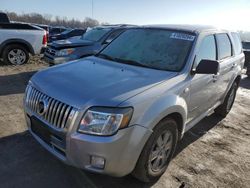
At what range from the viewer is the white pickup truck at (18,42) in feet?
32.8

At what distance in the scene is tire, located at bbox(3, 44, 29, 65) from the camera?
10.1 m

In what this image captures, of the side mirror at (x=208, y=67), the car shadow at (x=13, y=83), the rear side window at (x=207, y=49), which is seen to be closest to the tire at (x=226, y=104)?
the rear side window at (x=207, y=49)

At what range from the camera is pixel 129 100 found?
9.28ft

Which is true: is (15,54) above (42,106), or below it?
below

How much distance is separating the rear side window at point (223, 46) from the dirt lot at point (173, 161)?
56.3 inches

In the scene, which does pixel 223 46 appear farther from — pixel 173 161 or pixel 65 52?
pixel 65 52

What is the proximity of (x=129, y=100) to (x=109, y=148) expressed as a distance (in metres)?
0.51

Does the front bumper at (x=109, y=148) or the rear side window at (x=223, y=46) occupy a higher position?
the rear side window at (x=223, y=46)

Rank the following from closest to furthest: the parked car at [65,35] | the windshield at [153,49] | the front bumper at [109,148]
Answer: the front bumper at [109,148], the windshield at [153,49], the parked car at [65,35]

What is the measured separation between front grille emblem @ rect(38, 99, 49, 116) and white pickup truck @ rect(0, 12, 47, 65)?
772cm

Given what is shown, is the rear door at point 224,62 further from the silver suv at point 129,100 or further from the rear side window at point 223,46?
the silver suv at point 129,100

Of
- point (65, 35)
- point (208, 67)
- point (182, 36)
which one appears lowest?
A: point (65, 35)

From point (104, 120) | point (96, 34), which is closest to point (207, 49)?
point (104, 120)

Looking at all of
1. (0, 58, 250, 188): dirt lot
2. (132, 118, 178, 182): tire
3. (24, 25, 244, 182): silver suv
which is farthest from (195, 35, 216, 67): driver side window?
(0, 58, 250, 188): dirt lot
